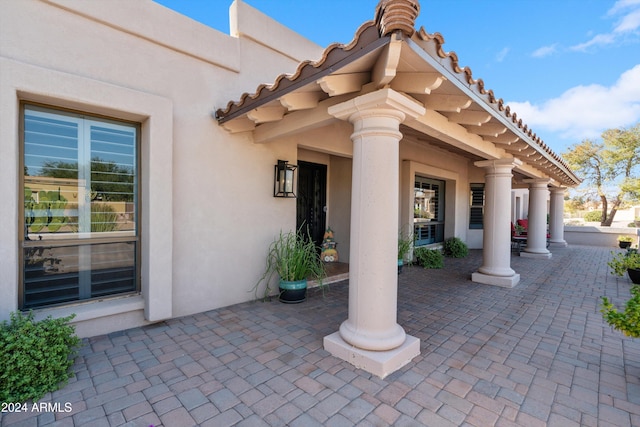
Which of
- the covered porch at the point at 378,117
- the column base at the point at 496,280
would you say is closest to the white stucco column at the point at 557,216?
the column base at the point at 496,280

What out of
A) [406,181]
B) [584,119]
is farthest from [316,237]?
[584,119]

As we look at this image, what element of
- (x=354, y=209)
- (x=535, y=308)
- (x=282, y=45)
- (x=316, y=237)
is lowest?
(x=535, y=308)

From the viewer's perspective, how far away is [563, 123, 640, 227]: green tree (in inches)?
637

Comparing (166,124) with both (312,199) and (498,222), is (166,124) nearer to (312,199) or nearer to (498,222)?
(312,199)

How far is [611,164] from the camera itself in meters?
17.2

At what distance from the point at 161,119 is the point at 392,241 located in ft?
9.61

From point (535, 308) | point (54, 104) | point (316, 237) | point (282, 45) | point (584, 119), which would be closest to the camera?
point (54, 104)

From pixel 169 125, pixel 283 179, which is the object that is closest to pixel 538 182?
pixel 283 179

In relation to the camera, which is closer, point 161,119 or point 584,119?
point 161,119

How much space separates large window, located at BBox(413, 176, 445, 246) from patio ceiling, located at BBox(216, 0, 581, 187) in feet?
12.0

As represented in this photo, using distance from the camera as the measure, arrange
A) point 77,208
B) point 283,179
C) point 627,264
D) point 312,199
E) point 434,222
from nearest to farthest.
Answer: point 77,208, point 283,179, point 627,264, point 312,199, point 434,222

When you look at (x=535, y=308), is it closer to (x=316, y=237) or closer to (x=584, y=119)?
(x=316, y=237)

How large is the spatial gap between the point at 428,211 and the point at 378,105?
7.03 metres

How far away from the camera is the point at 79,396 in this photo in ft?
7.29
